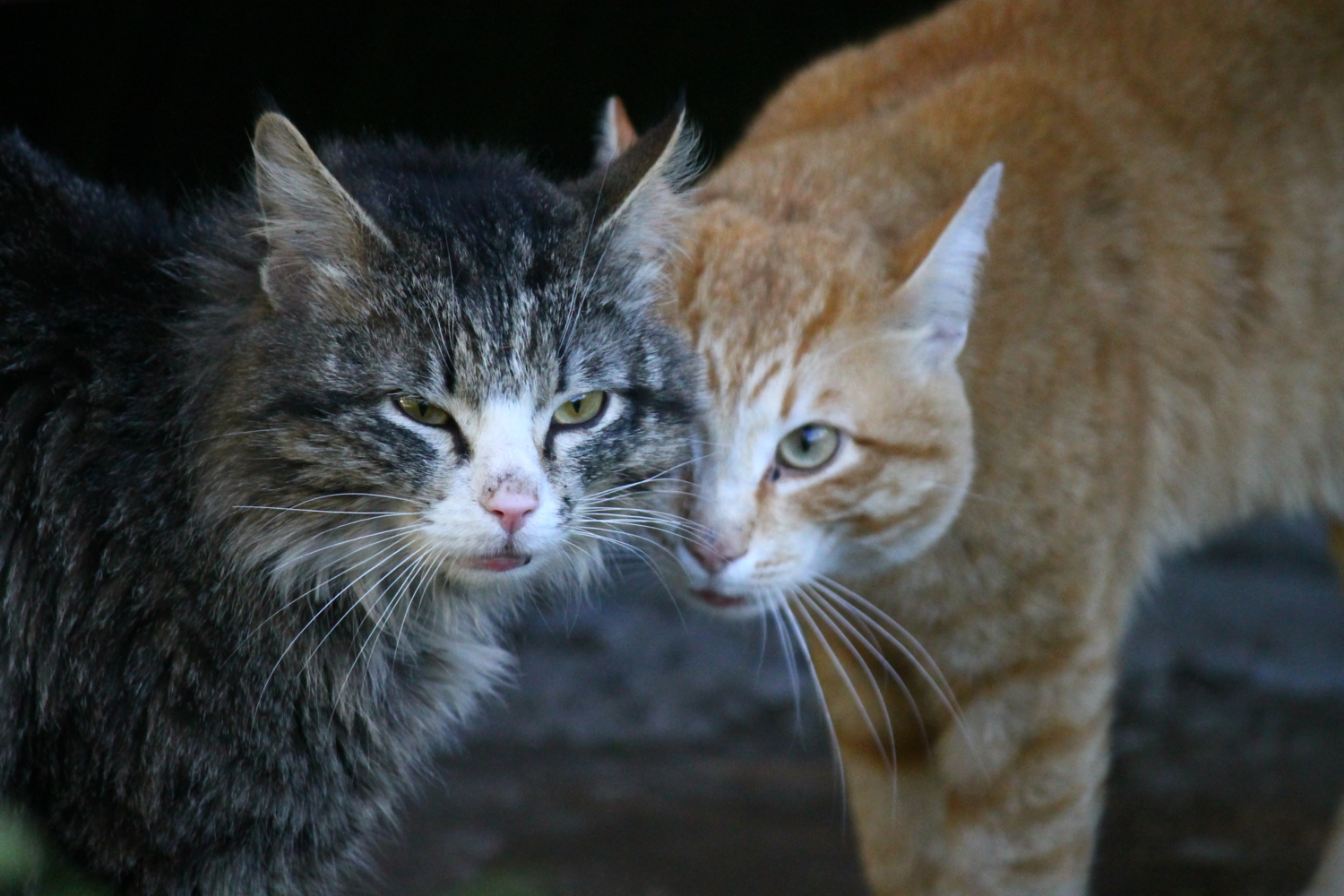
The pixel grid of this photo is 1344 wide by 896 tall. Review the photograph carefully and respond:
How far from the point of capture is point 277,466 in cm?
204

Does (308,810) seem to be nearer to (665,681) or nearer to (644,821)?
(644,821)

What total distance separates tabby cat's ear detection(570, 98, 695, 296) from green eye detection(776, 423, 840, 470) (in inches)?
14.4

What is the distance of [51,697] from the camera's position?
6.54ft

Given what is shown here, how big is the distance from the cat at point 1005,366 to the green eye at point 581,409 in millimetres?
228

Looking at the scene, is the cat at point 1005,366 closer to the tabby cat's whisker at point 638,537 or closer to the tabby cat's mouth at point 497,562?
the tabby cat's whisker at point 638,537

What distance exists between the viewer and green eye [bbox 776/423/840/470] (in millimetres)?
2275

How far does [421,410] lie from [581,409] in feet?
0.89

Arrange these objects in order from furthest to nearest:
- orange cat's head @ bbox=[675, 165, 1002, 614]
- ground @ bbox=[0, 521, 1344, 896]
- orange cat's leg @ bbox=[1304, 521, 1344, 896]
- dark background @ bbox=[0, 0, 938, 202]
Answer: dark background @ bbox=[0, 0, 938, 202]
ground @ bbox=[0, 521, 1344, 896]
orange cat's leg @ bbox=[1304, 521, 1344, 896]
orange cat's head @ bbox=[675, 165, 1002, 614]

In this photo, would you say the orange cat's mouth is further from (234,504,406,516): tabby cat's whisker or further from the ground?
(234,504,406,516): tabby cat's whisker

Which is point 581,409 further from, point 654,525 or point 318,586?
point 318,586

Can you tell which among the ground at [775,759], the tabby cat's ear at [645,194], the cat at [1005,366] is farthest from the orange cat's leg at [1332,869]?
the tabby cat's ear at [645,194]

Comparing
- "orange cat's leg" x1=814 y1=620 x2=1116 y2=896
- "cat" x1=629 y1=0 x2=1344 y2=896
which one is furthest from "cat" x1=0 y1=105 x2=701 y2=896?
"orange cat's leg" x1=814 y1=620 x2=1116 y2=896

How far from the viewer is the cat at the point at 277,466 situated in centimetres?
197

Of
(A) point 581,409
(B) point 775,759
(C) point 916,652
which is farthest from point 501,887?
(B) point 775,759
